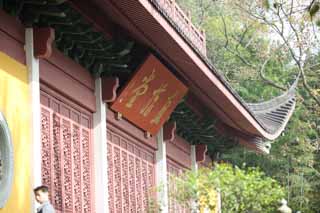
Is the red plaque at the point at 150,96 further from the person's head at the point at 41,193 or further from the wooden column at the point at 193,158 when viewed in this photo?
the person's head at the point at 41,193

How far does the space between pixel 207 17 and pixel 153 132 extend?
19.3 metres

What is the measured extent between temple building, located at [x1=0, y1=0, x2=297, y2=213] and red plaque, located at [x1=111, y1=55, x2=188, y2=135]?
0.07ft

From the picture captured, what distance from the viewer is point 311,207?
26047 mm

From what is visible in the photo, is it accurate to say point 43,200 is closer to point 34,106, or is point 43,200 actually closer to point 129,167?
point 34,106

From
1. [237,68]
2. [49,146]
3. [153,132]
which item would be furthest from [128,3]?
[237,68]

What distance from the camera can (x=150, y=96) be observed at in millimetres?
13477

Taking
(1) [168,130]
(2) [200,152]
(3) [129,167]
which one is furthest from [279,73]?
(3) [129,167]

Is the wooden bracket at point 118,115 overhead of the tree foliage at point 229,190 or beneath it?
overhead

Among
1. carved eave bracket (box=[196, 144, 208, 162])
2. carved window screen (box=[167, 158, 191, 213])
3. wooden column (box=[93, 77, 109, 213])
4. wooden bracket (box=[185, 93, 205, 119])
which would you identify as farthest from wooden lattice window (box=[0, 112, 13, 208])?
carved eave bracket (box=[196, 144, 208, 162])

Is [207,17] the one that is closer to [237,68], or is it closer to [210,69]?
[237,68]

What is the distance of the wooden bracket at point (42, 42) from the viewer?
10039 millimetres

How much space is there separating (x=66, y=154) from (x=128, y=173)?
254 cm

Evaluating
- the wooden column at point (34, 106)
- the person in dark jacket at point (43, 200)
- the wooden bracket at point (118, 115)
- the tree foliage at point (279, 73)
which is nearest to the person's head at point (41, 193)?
the person in dark jacket at point (43, 200)

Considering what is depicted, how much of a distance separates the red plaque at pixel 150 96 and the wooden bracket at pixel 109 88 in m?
0.24
